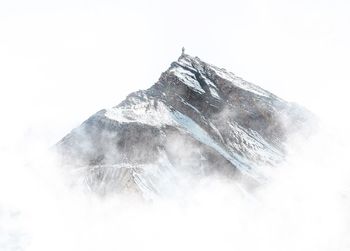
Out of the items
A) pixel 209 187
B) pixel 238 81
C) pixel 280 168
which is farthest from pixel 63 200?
pixel 238 81

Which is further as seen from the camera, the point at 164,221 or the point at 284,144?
the point at 284,144

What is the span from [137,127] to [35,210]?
18.5 m

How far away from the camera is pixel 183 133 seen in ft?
310

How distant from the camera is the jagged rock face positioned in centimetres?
8800

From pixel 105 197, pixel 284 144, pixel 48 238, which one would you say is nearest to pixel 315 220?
pixel 284 144

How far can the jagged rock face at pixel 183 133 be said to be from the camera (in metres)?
88.0

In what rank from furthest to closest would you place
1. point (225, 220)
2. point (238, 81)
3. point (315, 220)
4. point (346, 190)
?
1. point (238, 81)
2. point (346, 190)
3. point (315, 220)
4. point (225, 220)

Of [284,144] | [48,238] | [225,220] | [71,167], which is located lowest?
[48,238]

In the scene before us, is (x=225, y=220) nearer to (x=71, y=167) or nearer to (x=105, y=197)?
(x=105, y=197)

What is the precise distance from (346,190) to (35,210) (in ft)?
161

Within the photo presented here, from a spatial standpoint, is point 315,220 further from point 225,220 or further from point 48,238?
point 48,238

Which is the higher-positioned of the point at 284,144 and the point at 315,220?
the point at 284,144

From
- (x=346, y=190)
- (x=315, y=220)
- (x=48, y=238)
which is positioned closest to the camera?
(x=48, y=238)

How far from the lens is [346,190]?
102875 millimetres
